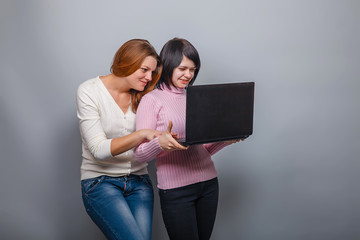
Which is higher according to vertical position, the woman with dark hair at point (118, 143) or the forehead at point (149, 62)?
the forehead at point (149, 62)

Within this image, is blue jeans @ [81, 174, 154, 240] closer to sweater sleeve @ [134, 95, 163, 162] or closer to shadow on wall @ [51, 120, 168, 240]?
sweater sleeve @ [134, 95, 163, 162]

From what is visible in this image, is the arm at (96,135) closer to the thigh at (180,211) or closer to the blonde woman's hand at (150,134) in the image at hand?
the blonde woman's hand at (150,134)

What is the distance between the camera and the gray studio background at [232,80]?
6.79ft

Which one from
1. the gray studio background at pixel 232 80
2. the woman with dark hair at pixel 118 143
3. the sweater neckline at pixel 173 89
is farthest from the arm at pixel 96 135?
the gray studio background at pixel 232 80

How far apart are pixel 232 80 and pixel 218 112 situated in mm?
881

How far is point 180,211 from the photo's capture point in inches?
61.2

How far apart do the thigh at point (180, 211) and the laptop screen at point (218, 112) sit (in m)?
0.27
